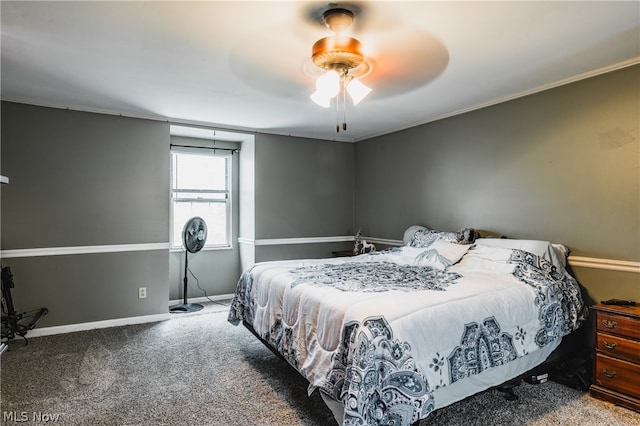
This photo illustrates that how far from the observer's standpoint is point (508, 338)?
219 cm

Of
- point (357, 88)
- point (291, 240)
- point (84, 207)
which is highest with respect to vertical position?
point (357, 88)

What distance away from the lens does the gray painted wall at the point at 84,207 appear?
3535 mm

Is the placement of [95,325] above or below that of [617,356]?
below

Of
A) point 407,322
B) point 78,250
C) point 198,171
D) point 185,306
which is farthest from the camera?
point 198,171

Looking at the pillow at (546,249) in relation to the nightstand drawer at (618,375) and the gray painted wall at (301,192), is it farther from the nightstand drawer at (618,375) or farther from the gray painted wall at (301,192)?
the gray painted wall at (301,192)

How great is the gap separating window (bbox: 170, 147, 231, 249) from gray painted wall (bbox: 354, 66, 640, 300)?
2630 millimetres

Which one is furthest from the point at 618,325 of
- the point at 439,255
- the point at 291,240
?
the point at 291,240
